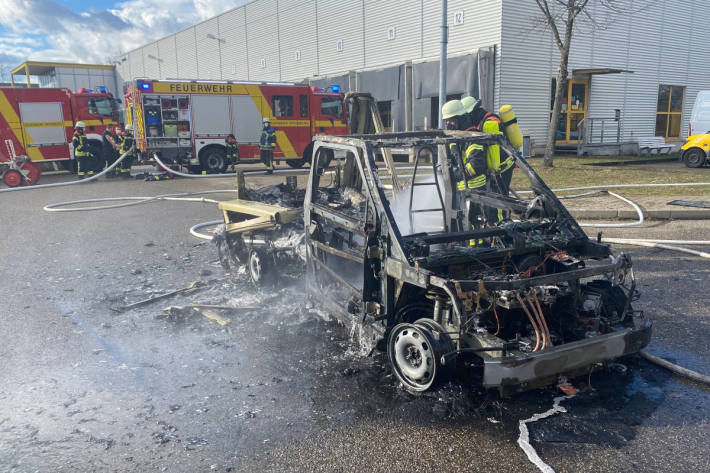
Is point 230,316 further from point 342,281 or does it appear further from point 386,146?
point 386,146

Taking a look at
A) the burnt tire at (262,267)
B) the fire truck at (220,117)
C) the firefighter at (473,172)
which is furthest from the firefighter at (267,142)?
the firefighter at (473,172)

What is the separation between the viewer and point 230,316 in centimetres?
503

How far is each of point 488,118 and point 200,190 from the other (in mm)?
10184

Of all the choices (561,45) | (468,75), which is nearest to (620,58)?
(468,75)

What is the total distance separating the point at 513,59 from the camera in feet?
63.8

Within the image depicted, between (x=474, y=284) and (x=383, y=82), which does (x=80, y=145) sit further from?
(x=474, y=284)

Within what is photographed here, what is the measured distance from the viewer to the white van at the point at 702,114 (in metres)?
18.3

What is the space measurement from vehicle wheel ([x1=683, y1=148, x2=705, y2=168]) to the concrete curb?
358 inches

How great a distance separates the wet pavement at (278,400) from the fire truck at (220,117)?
38.8ft

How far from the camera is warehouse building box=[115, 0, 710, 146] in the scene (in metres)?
19.5

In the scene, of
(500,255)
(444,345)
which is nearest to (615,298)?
(500,255)

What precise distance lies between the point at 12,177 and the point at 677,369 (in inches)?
681

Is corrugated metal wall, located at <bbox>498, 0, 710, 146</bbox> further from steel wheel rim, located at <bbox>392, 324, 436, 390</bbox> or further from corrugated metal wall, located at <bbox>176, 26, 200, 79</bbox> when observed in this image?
corrugated metal wall, located at <bbox>176, 26, 200, 79</bbox>

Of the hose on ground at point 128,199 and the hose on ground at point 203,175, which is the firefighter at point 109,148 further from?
the hose on ground at point 128,199
